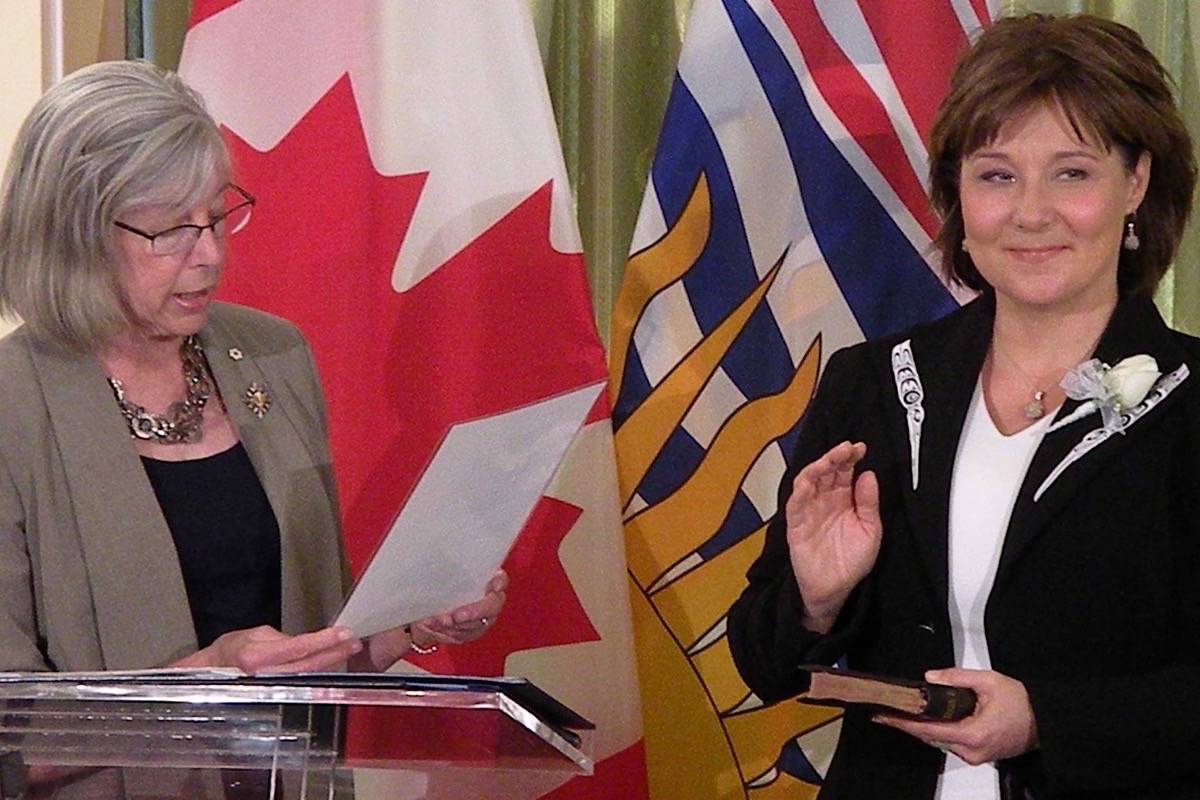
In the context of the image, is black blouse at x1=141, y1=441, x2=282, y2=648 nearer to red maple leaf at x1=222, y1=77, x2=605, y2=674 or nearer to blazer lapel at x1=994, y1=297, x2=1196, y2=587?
red maple leaf at x1=222, y1=77, x2=605, y2=674

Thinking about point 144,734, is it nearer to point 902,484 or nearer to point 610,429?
point 902,484

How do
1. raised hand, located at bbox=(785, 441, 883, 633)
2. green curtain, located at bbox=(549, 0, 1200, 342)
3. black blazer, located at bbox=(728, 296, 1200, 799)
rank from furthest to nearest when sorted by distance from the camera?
green curtain, located at bbox=(549, 0, 1200, 342)
raised hand, located at bbox=(785, 441, 883, 633)
black blazer, located at bbox=(728, 296, 1200, 799)

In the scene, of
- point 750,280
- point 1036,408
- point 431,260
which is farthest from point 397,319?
point 1036,408

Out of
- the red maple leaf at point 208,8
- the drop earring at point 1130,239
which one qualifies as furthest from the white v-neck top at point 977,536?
the red maple leaf at point 208,8

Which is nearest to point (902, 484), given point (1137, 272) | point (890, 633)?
point (890, 633)

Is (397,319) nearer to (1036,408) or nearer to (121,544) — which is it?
(121,544)

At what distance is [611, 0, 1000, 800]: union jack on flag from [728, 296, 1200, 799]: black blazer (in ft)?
2.72

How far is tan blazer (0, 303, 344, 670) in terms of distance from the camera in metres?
1.97

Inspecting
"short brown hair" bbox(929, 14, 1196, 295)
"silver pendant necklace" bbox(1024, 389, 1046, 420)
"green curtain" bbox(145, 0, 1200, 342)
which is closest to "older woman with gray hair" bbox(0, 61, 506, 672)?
"silver pendant necklace" bbox(1024, 389, 1046, 420)

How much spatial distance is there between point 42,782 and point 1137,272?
1.33 m

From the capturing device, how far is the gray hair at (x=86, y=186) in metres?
2.02

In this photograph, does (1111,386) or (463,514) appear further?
(1111,386)

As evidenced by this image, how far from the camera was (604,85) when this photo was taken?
3.19m

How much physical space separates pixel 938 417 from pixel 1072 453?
162 millimetres
